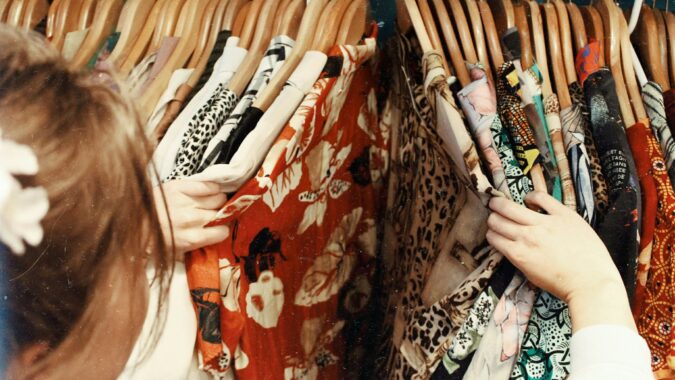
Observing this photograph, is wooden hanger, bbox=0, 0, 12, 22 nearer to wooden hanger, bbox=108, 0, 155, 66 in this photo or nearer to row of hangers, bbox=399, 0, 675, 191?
wooden hanger, bbox=108, 0, 155, 66

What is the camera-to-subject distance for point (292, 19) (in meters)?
0.61

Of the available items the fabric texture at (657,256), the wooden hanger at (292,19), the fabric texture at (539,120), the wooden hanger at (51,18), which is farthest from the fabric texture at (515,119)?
the wooden hanger at (51,18)

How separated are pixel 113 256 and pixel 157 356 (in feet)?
0.33

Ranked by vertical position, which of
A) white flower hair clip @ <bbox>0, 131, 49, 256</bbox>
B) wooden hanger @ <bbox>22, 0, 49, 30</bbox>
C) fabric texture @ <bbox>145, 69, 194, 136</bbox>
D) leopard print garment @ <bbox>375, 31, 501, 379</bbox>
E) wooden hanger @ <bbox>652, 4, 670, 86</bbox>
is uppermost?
wooden hanger @ <bbox>22, 0, 49, 30</bbox>

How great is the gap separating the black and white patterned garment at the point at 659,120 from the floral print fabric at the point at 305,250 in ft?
0.99

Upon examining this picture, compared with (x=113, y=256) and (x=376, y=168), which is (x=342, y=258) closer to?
(x=376, y=168)

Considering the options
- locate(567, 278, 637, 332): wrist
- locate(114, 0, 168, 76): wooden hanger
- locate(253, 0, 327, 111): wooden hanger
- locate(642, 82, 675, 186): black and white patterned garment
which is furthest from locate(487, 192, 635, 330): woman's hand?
locate(114, 0, 168, 76): wooden hanger

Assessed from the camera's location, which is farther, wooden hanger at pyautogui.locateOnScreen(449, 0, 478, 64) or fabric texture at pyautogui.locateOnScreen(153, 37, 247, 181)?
wooden hanger at pyautogui.locateOnScreen(449, 0, 478, 64)

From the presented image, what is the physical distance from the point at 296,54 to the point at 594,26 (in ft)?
1.11

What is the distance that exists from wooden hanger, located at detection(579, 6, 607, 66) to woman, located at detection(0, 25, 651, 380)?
0.22m

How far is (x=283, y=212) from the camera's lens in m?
0.61

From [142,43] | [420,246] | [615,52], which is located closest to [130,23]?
[142,43]

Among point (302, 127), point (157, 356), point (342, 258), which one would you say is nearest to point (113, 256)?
point (157, 356)

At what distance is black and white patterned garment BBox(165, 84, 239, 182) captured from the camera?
0.51 meters
